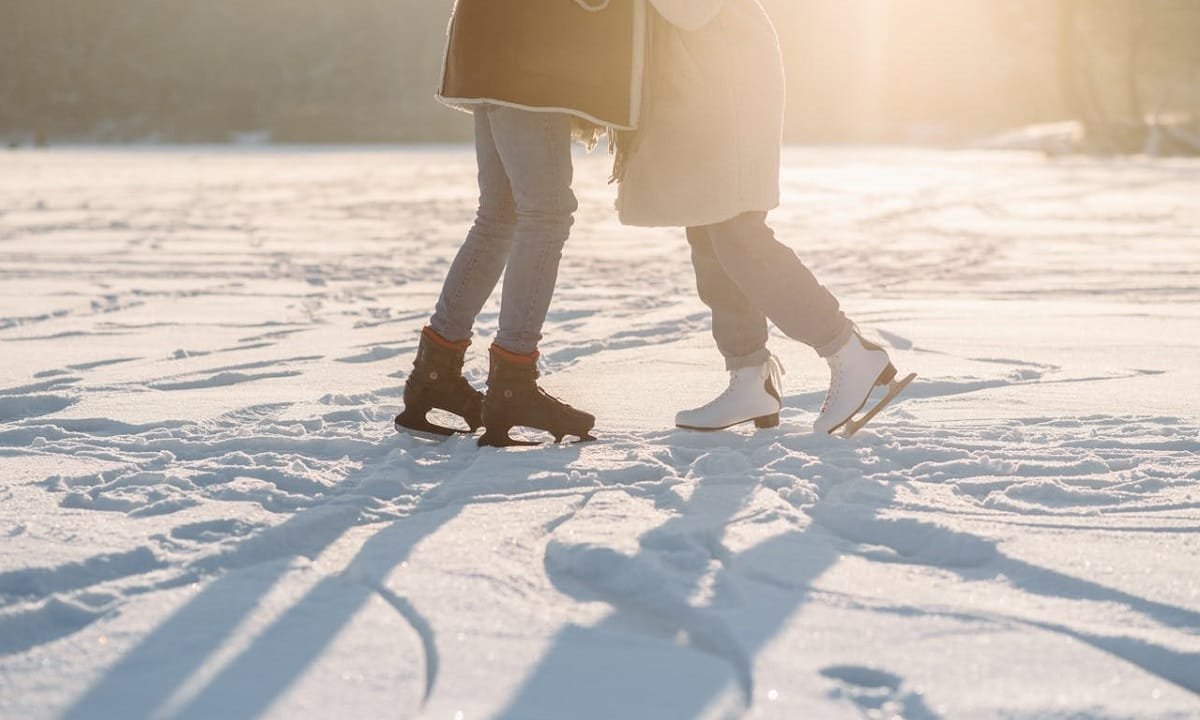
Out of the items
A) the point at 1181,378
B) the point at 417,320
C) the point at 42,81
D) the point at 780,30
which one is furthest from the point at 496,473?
the point at 42,81

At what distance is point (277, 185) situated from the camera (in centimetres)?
1377

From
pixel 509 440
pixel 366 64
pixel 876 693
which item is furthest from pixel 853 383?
pixel 366 64

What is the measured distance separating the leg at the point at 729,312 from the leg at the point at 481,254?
1.33 feet

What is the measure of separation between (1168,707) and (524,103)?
61.9 inches

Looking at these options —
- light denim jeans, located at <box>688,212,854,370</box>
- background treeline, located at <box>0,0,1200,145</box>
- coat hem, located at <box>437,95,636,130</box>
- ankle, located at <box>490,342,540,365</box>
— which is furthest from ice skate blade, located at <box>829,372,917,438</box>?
background treeline, located at <box>0,0,1200,145</box>

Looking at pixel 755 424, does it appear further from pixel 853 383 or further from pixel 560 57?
pixel 560 57

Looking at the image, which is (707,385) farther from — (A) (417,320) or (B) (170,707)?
(B) (170,707)

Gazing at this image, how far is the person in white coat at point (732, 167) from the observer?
2.62 meters

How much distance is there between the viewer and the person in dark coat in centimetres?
251

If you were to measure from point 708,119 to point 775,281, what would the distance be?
35 centimetres

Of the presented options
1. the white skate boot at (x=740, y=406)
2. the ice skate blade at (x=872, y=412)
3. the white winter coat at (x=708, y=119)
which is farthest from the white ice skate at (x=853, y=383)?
the white winter coat at (x=708, y=119)

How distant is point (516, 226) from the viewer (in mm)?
2742

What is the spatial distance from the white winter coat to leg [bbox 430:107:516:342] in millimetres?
303

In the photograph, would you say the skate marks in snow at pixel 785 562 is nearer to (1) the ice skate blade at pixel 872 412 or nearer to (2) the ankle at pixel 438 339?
(1) the ice skate blade at pixel 872 412
